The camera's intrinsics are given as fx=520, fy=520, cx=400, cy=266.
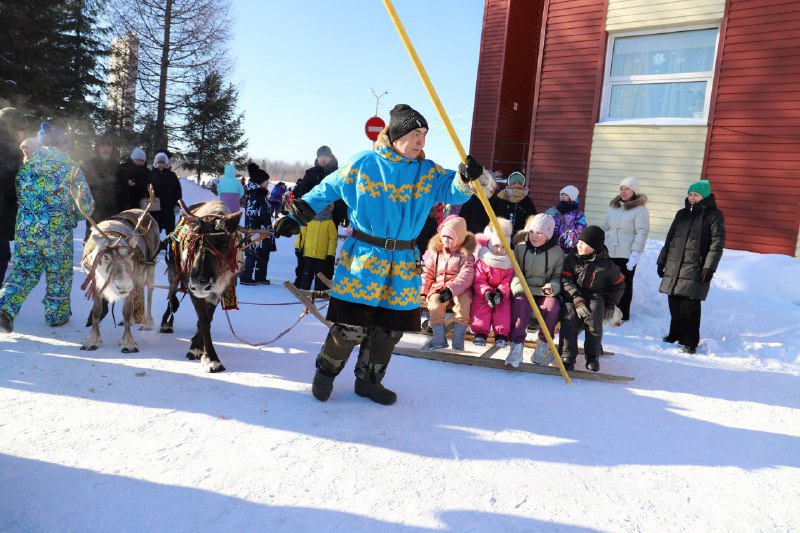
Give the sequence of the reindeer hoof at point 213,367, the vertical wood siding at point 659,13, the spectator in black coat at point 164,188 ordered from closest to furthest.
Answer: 1. the reindeer hoof at point 213,367
2. the spectator in black coat at point 164,188
3. the vertical wood siding at point 659,13

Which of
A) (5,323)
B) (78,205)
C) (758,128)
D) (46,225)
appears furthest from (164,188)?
(758,128)

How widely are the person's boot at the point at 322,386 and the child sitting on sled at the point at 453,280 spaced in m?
1.68

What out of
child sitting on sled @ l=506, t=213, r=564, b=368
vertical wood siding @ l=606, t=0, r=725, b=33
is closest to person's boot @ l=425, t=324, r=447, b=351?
child sitting on sled @ l=506, t=213, r=564, b=368

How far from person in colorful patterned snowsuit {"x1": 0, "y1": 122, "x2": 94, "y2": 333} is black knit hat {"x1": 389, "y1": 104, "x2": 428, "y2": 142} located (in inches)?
118

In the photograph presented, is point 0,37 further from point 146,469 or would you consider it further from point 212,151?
point 146,469

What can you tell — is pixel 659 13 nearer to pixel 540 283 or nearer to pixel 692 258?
pixel 692 258

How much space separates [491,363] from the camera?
15.1ft

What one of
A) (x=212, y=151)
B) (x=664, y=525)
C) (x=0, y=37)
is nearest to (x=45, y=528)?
(x=664, y=525)

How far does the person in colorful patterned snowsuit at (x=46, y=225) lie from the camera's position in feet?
15.2

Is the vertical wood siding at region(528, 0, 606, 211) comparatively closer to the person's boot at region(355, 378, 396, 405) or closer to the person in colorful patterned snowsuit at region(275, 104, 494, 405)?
the person in colorful patterned snowsuit at region(275, 104, 494, 405)

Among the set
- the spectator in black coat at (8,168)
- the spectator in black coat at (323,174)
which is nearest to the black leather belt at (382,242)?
the spectator in black coat at (8,168)

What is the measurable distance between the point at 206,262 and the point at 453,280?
7.52 ft

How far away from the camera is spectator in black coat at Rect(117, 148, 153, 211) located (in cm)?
740

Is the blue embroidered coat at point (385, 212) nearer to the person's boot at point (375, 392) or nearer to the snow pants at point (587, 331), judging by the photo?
the person's boot at point (375, 392)
